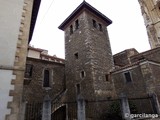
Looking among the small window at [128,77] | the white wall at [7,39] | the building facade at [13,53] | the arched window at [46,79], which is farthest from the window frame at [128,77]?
the white wall at [7,39]

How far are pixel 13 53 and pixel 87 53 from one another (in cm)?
964

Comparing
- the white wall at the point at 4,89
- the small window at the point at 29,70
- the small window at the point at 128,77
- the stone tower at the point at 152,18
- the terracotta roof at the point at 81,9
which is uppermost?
the stone tower at the point at 152,18

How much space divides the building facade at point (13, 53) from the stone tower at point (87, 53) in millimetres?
8430

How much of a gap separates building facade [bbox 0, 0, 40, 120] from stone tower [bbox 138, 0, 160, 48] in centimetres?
2489

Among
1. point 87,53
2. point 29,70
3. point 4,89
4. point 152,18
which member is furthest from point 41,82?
point 152,18

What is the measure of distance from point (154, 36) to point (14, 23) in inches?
1023

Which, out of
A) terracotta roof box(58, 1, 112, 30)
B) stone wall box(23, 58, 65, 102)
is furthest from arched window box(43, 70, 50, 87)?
terracotta roof box(58, 1, 112, 30)

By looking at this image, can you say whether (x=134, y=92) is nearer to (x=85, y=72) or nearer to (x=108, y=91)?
(x=108, y=91)

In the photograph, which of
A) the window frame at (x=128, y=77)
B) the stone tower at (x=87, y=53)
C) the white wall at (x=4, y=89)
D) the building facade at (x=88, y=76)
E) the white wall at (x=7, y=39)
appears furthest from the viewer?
the stone tower at (x=87, y=53)

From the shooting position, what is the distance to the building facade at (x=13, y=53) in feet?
15.0

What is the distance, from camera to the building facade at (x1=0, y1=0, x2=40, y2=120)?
4574 millimetres

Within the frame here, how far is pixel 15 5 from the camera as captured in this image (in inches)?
240

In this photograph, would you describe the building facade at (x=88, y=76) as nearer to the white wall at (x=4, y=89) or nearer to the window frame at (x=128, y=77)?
the window frame at (x=128, y=77)

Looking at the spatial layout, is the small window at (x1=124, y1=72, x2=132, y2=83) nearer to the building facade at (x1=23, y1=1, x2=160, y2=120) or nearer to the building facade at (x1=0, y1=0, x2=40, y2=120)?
the building facade at (x1=23, y1=1, x2=160, y2=120)
